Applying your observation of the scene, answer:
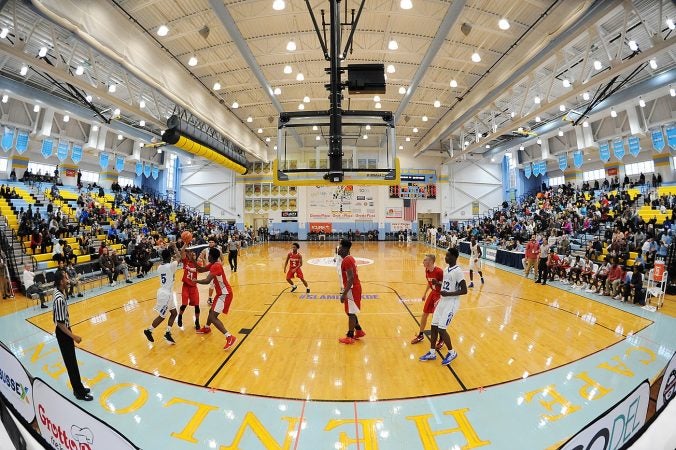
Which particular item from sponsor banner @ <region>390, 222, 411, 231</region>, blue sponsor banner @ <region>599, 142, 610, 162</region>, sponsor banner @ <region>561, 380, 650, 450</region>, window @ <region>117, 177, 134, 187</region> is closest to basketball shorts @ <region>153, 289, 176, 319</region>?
sponsor banner @ <region>561, 380, 650, 450</region>

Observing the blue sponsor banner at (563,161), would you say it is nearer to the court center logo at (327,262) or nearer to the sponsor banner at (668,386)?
the court center logo at (327,262)

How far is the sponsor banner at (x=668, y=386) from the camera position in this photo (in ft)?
9.42

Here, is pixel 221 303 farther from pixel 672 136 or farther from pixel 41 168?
pixel 41 168

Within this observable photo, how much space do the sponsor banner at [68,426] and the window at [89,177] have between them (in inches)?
1194

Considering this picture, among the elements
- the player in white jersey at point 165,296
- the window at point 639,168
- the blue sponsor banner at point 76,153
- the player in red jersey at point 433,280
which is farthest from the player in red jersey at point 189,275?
the window at point 639,168

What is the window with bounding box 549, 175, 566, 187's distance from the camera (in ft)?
95.8

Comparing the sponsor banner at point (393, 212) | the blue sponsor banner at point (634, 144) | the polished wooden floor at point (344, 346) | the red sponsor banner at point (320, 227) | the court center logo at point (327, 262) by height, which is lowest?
the polished wooden floor at point (344, 346)

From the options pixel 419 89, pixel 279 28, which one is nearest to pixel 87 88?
pixel 279 28

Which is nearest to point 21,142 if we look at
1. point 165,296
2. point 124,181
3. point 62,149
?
point 62,149

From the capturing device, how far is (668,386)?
9.84 ft

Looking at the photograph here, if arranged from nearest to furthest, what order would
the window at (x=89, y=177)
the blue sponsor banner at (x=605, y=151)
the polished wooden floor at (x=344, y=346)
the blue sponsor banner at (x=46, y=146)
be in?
the polished wooden floor at (x=344, y=346)
the blue sponsor banner at (x=46, y=146)
the blue sponsor banner at (x=605, y=151)
the window at (x=89, y=177)

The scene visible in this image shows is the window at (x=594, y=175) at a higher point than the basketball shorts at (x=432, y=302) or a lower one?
higher

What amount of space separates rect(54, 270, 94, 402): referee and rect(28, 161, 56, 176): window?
81.5 feet

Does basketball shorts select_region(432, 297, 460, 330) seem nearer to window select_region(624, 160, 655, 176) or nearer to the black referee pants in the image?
the black referee pants
